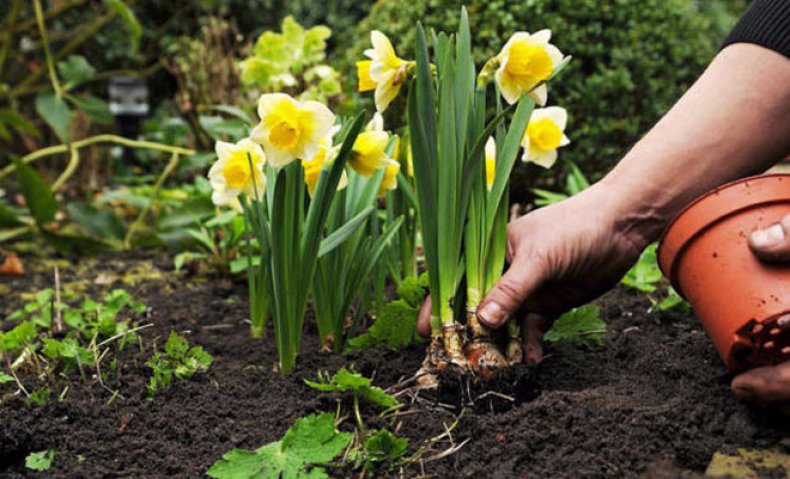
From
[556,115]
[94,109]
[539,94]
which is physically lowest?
[94,109]

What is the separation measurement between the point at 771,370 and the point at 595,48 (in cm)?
208

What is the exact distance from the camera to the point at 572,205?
171 cm

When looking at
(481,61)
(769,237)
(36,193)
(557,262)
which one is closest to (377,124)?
(557,262)

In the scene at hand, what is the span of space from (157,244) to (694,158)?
7.98ft

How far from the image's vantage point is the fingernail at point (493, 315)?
1.61 meters

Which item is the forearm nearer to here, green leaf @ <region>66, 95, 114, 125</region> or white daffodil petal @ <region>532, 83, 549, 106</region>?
white daffodil petal @ <region>532, 83, 549, 106</region>

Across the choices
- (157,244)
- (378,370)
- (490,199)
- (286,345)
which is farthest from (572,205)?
(157,244)

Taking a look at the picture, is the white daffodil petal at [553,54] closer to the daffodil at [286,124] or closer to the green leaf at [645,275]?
the daffodil at [286,124]

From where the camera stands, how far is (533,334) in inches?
71.1

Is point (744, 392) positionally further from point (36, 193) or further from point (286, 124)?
point (36, 193)

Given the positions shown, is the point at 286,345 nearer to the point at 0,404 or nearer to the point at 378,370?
the point at 378,370

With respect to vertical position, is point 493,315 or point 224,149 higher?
point 224,149

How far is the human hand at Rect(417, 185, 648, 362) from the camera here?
1624 millimetres

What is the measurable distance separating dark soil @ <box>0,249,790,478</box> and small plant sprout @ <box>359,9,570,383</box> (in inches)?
4.5
